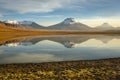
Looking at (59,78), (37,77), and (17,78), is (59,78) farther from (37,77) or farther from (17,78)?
(17,78)

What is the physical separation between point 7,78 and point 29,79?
1803mm

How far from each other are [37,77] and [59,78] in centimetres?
177

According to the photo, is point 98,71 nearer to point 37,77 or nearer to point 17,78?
point 37,77

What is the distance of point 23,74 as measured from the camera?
20078 mm

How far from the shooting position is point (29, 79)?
1819 centimetres

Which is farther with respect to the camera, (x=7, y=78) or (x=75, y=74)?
(x=75, y=74)

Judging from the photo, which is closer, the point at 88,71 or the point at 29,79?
the point at 29,79

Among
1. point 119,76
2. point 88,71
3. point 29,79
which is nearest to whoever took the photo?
point 29,79

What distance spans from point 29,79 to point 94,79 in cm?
498

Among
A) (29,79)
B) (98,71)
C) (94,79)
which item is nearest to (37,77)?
(29,79)

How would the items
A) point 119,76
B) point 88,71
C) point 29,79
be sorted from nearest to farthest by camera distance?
point 29,79 → point 119,76 → point 88,71

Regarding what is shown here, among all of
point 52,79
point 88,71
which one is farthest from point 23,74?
point 88,71

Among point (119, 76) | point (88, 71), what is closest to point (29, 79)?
point (88, 71)

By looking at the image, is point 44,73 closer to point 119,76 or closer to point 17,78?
point 17,78
